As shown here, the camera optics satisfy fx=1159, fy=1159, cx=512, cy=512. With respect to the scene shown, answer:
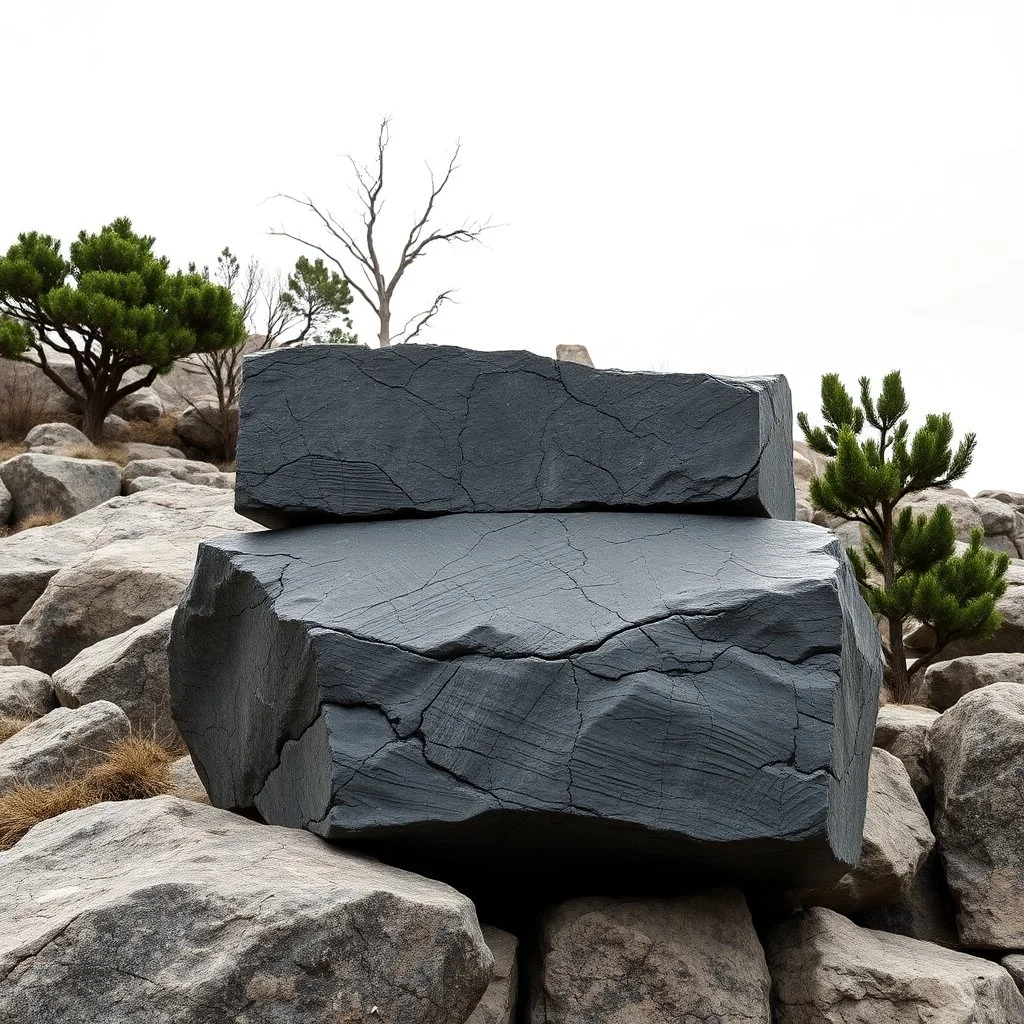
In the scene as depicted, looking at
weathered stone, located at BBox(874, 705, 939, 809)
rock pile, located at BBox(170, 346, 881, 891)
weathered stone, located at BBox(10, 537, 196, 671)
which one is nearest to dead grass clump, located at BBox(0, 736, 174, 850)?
rock pile, located at BBox(170, 346, 881, 891)

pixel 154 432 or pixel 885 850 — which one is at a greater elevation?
pixel 885 850

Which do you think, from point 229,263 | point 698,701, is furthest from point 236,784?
point 229,263

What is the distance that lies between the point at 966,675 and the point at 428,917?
5.46m

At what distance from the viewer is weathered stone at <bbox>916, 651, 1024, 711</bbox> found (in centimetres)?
695

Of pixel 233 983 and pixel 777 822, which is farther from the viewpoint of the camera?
pixel 777 822

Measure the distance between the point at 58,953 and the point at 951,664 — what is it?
6.11 metres

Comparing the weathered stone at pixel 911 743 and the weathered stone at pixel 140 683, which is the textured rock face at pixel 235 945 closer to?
the weathered stone at pixel 140 683

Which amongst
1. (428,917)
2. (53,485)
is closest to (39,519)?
(53,485)

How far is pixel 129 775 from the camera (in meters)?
4.33

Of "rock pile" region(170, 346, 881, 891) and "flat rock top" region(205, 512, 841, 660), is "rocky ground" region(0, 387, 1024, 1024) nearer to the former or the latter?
"rock pile" region(170, 346, 881, 891)

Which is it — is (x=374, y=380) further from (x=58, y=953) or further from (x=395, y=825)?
(x=58, y=953)

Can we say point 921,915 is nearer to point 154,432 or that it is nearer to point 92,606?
point 92,606

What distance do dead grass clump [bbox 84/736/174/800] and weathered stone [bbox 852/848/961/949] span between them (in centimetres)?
260

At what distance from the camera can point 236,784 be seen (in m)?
3.87
